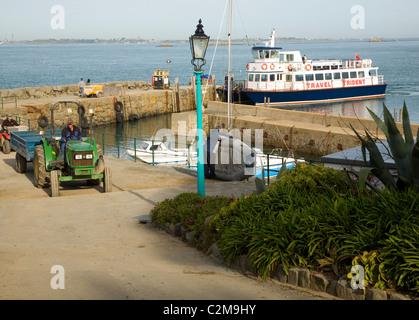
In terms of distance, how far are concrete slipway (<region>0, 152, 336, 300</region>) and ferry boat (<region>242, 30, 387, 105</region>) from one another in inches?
1523

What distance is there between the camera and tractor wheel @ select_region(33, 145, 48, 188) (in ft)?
50.6

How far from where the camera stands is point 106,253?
9.43 meters

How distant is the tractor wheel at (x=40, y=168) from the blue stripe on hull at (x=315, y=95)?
40270 millimetres

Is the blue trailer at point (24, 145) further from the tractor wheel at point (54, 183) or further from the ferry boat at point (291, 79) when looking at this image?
the ferry boat at point (291, 79)

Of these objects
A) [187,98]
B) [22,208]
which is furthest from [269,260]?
[187,98]

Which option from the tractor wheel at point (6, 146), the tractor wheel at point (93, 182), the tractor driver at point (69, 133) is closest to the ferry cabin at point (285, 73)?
the tractor wheel at point (6, 146)

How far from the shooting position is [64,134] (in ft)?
51.4

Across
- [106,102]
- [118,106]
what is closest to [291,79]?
[118,106]

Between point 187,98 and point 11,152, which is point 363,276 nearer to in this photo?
point 11,152

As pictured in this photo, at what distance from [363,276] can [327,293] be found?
57 cm

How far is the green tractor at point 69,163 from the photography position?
14.8m

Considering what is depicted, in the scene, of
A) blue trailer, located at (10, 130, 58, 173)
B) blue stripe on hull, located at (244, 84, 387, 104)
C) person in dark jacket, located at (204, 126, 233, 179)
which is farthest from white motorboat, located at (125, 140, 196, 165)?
blue stripe on hull, located at (244, 84, 387, 104)

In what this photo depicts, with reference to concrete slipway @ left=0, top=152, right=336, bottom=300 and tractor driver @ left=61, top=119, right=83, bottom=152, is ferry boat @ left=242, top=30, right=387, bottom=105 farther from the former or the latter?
concrete slipway @ left=0, top=152, right=336, bottom=300

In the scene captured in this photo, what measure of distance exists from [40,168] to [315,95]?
45.9 m
